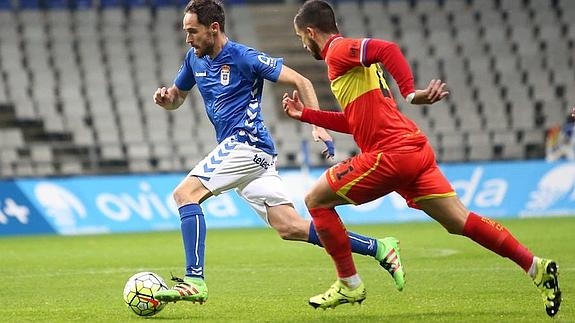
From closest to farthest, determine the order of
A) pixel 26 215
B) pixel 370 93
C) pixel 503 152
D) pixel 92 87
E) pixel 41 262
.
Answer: pixel 370 93 < pixel 41 262 < pixel 26 215 < pixel 503 152 < pixel 92 87

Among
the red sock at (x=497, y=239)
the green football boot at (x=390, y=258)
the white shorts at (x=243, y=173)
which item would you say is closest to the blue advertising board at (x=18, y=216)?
the white shorts at (x=243, y=173)

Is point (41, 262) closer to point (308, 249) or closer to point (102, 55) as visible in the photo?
point (308, 249)

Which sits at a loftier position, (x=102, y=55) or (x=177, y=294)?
(x=177, y=294)

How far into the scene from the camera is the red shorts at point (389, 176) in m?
7.27

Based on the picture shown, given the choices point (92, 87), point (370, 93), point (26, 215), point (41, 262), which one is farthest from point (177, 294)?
point (92, 87)

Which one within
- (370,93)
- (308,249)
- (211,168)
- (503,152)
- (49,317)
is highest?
(370,93)

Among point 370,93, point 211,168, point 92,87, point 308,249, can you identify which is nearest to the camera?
point 370,93

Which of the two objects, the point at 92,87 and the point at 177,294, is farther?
the point at 92,87

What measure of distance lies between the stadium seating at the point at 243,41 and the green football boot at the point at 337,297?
1648cm

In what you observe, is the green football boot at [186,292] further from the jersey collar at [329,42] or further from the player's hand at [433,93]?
the player's hand at [433,93]

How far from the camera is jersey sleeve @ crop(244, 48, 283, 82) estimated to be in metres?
8.42

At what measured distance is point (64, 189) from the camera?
2020 centimetres

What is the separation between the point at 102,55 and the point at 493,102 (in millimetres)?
10153

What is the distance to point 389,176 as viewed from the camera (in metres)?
7.27
